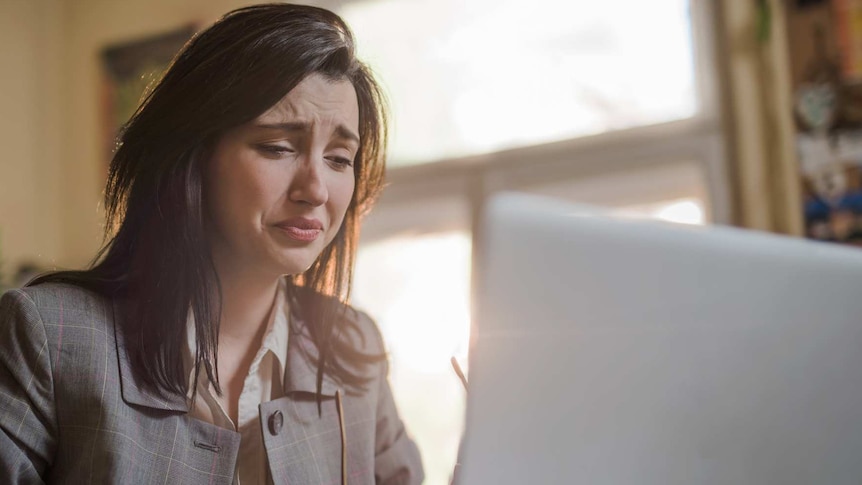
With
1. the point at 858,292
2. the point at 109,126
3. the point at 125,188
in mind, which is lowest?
the point at 858,292

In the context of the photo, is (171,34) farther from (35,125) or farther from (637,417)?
(637,417)

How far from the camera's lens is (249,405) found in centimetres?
79

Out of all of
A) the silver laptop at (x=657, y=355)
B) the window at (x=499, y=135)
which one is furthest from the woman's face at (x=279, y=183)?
the window at (x=499, y=135)

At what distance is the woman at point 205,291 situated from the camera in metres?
0.71

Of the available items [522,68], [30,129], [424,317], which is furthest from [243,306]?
[30,129]

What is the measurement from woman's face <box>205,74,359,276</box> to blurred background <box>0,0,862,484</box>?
1051mm

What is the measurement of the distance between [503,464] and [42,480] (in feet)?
1.47

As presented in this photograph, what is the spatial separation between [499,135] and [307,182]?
1.59 metres

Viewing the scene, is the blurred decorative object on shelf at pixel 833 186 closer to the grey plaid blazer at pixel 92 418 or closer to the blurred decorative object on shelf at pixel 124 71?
the grey plaid blazer at pixel 92 418

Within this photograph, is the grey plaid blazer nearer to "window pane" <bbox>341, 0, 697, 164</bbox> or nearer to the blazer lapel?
the blazer lapel

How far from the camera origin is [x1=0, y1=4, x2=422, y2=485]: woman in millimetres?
712

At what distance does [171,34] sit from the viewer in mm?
2311

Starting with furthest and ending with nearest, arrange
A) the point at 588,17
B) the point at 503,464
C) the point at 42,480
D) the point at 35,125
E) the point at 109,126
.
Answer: the point at 35,125, the point at 109,126, the point at 588,17, the point at 42,480, the point at 503,464

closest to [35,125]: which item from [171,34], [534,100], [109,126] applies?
[109,126]
